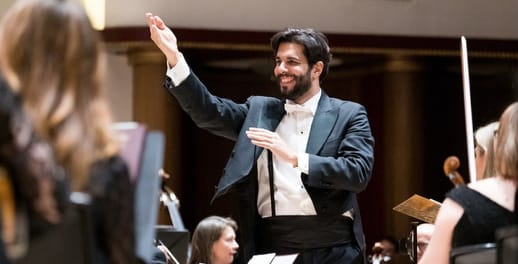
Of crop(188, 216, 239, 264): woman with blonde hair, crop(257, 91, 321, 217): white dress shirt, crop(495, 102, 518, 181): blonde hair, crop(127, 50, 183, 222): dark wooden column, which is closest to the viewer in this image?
crop(495, 102, 518, 181): blonde hair

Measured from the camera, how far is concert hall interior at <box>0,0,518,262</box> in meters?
8.98

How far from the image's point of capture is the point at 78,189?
231cm

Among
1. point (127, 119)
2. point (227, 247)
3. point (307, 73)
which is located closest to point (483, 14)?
point (127, 119)

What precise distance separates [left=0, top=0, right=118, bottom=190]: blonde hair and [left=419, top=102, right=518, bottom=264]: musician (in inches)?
46.3

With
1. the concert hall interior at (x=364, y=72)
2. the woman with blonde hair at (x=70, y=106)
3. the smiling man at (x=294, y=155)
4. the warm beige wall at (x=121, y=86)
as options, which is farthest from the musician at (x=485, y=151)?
the warm beige wall at (x=121, y=86)

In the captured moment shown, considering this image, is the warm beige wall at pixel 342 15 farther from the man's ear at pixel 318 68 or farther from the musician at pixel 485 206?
the musician at pixel 485 206

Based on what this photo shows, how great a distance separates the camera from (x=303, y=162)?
4.30 m

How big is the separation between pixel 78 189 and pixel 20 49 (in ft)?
1.03

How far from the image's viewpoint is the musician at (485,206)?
3.09m

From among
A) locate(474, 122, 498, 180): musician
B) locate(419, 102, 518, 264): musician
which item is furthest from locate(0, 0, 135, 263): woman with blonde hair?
locate(474, 122, 498, 180): musician

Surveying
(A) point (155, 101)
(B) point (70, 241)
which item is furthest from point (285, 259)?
(A) point (155, 101)

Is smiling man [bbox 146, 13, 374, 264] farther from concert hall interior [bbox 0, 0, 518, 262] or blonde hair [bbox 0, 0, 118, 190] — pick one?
concert hall interior [bbox 0, 0, 518, 262]

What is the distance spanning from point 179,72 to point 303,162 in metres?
0.61

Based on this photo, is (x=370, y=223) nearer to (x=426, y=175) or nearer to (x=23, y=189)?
(x=426, y=175)
